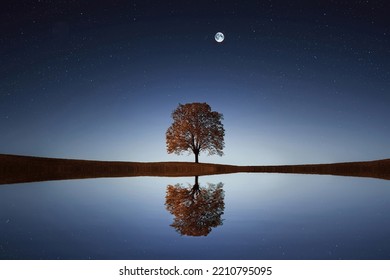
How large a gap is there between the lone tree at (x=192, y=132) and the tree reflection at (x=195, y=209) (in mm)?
19260

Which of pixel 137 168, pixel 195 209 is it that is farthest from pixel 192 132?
pixel 195 209

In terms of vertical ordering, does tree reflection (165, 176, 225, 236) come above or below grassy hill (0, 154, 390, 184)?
below

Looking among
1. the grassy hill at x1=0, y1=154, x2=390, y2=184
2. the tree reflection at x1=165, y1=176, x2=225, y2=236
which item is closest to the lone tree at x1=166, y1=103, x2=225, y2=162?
the grassy hill at x1=0, y1=154, x2=390, y2=184

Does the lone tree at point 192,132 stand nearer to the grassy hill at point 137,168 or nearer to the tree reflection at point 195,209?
the grassy hill at point 137,168

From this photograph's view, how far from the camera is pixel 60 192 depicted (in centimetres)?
1467

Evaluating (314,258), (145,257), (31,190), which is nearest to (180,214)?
(145,257)

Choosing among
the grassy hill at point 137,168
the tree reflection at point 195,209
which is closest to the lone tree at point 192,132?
the grassy hill at point 137,168

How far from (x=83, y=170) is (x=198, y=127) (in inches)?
361

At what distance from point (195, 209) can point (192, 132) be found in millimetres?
23351

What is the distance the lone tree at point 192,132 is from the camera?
110 ft

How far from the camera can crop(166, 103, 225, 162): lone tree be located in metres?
33.6

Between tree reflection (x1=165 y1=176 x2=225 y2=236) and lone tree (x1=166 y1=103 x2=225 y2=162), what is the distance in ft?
63.2

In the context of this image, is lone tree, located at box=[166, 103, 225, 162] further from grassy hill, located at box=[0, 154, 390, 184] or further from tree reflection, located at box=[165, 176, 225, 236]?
tree reflection, located at box=[165, 176, 225, 236]

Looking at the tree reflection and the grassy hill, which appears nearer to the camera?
the tree reflection
